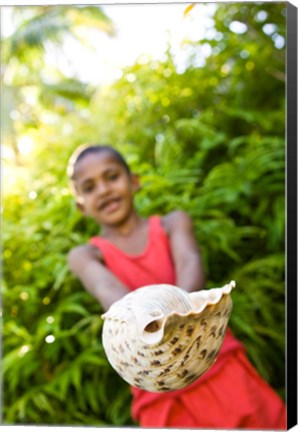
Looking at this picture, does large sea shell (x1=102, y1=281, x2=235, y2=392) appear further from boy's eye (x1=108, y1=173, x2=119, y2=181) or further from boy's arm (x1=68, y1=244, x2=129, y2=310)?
boy's eye (x1=108, y1=173, x2=119, y2=181)

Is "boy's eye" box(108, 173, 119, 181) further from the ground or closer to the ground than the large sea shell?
further from the ground

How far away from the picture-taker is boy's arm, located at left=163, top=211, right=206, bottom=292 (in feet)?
4.52

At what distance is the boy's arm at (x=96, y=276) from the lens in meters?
1.37

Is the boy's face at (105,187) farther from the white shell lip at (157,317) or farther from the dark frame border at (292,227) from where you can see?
the white shell lip at (157,317)

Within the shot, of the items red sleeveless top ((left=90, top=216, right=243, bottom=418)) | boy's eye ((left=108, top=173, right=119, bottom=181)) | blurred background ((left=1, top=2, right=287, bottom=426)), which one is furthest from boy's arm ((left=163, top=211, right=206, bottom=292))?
blurred background ((left=1, top=2, right=287, bottom=426))

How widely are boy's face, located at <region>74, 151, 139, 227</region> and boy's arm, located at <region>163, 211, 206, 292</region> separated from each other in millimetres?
107

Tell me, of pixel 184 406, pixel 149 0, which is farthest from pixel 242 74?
pixel 184 406

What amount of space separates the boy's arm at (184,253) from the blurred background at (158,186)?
29 centimetres

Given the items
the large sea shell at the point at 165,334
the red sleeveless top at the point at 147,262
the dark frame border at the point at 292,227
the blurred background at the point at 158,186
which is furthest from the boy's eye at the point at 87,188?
the large sea shell at the point at 165,334

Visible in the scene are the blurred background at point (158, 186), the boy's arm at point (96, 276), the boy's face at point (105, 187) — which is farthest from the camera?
the blurred background at point (158, 186)

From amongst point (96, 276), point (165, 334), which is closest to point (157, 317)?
point (165, 334)

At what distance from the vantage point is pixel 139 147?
205 cm

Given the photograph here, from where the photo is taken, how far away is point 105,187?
60.2 inches

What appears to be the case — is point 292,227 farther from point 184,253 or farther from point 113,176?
point 113,176
